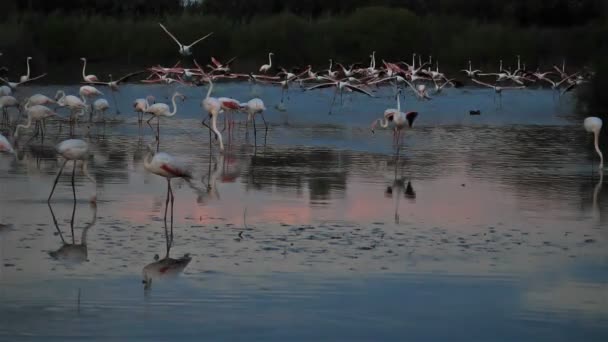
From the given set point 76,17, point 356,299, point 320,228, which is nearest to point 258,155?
point 320,228

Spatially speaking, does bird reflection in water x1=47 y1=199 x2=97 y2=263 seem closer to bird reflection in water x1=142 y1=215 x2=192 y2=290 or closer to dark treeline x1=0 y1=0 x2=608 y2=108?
bird reflection in water x1=142 y1=215 x2=192 y2=290

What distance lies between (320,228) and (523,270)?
214cm

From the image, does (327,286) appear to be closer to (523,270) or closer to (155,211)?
(523,270)

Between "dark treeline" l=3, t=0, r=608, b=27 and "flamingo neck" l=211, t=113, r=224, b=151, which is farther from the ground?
"dark treeline" l=3, t=0, r=608, b=27

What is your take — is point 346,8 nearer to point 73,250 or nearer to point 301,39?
point 301,39

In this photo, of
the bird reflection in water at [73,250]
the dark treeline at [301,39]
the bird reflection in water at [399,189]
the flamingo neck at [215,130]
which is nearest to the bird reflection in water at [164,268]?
the bird reflection in water at [73,250]

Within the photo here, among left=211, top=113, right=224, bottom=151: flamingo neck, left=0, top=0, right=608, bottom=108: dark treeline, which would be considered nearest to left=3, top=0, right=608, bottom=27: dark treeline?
left=0, top=0, right=608, bottom=108: dark treeline

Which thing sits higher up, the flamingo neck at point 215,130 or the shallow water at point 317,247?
the flamingo neck at point 215,130

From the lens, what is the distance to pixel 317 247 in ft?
32.6

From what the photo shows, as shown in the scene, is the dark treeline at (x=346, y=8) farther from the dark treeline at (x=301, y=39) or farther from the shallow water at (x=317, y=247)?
the shallow water at (x=317, y=247)

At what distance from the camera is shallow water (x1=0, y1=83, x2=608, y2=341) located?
7570 mm

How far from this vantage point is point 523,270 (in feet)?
30.5

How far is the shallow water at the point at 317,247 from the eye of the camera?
7.57m

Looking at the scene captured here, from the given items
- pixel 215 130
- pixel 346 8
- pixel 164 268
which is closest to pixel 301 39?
pixel 346 8
